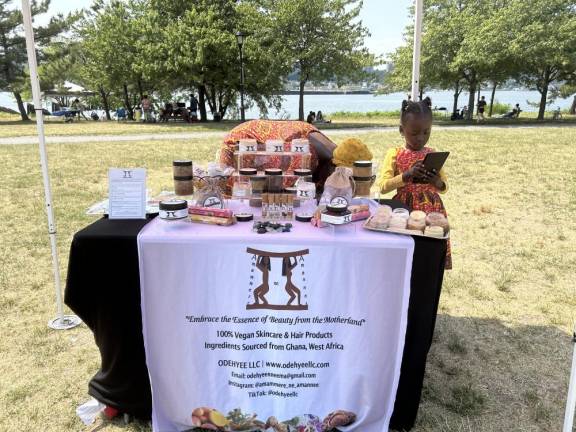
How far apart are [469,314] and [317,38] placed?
21312 mm

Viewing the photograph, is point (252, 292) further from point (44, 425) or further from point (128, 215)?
point (44, 425)

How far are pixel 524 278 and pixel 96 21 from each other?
30.5 m

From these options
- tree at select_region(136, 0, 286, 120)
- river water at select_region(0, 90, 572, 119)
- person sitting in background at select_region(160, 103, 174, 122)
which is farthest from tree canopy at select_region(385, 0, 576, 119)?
person sitting in background at select_region(160, 103, 174, 122)

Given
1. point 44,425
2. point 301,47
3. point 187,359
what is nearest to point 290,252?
point 187,359

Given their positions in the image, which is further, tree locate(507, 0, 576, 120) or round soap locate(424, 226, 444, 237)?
→ tree locate(507, 0, 576, 120)

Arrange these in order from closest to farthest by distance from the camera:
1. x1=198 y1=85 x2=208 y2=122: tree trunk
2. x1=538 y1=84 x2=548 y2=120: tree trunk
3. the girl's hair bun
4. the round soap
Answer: the round soap < the girl's hair bun < x1=538 y1=84 x2=548 y2=120: tree trunk < x1=198 y1=85 x2=208 y2=122: tree trunk

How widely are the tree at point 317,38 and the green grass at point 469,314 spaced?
52.5ft

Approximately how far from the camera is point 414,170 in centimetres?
247

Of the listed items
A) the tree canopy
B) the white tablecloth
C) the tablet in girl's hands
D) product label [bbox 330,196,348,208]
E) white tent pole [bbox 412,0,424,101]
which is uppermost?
the tree canopy

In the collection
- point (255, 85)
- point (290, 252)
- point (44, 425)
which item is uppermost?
point (255, 85)

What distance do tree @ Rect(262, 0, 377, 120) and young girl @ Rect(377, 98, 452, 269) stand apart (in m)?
20.6

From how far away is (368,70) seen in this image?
2595cm

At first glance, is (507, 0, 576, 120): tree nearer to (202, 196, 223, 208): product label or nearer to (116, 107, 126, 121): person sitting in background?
(116, 107, 126, 121): person sitting in background

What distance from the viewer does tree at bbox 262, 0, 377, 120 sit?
72.9 feet
